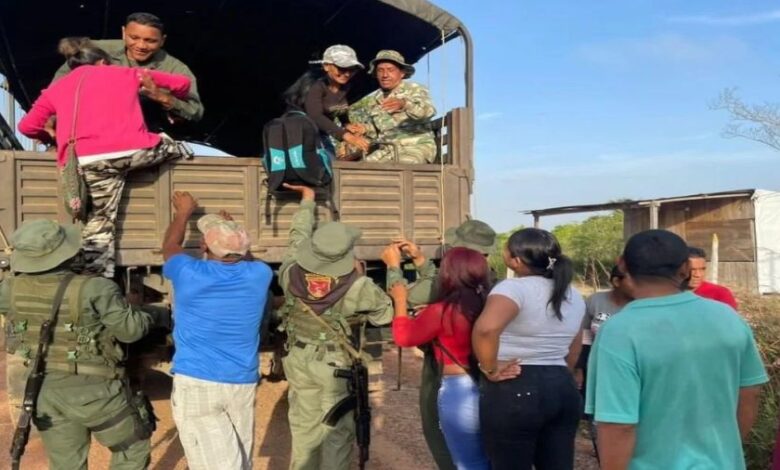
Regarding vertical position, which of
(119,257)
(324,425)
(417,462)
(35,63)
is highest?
(35,63)

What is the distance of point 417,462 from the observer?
4.69m

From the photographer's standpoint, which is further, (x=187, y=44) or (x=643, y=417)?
(x=187, y=44)

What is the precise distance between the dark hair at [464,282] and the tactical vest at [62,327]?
154cm

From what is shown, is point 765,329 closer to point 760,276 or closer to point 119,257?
point 119,257

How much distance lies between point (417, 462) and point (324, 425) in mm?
1324

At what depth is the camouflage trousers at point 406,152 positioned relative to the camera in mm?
5070

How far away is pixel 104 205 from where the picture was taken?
12.7ft

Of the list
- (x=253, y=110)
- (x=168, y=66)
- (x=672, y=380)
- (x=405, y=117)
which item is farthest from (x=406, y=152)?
(x=253, y=110)

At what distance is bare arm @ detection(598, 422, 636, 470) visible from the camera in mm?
1956

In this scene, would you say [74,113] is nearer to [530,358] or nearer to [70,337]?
[70,337]

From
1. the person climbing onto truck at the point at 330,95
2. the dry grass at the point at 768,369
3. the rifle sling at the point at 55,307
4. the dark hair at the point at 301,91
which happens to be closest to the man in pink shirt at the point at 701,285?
the dry grass at the point at 768,369

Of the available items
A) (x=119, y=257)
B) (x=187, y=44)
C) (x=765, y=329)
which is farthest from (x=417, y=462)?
(x=187, y=44)

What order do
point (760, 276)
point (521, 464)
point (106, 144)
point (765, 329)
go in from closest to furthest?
point (521, 464) < point (106, 144) < point (765, 329) < point (760, 276)

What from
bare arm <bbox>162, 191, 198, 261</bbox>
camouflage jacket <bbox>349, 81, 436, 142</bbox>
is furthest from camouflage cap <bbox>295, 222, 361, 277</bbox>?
camouflage jacket <bbox>349, 81, 436, 142</bbox>
